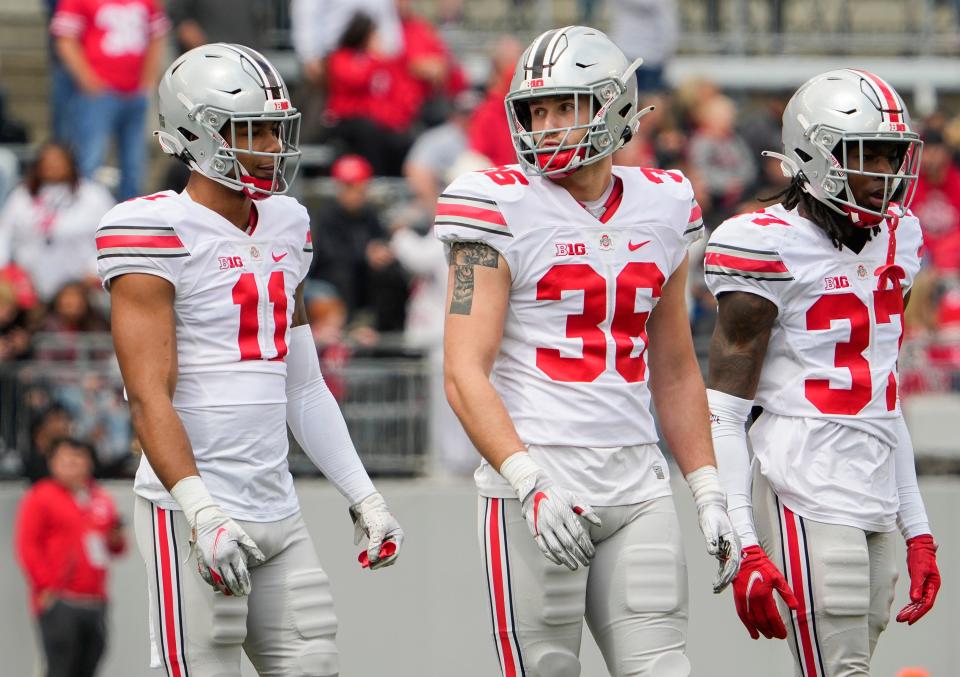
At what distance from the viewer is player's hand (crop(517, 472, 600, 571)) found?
438 centimetres

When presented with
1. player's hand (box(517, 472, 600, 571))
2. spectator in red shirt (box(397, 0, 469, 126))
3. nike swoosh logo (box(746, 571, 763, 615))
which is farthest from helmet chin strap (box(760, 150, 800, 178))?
spectator in red shirt (box(397, 0, 469, 126))

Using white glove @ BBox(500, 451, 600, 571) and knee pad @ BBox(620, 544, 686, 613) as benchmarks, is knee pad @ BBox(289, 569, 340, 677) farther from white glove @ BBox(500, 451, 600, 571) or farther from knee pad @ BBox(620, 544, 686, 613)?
knee pad @ BBox(620, 544, 686, 613)

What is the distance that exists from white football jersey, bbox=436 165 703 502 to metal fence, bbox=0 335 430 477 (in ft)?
13.6

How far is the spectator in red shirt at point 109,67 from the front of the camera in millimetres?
10859

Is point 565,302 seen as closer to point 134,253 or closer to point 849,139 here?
point 849,139

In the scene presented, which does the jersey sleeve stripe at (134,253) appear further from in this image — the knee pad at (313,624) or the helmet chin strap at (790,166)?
the helmet chin strap at (790,166)

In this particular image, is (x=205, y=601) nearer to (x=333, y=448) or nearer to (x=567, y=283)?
(x=333, y=448)

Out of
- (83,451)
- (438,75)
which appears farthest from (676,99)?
(83,451)

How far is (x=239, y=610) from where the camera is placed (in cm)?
457

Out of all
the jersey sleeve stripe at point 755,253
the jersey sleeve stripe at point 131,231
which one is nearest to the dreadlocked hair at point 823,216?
the jersey sleeve stripe at point 755,253

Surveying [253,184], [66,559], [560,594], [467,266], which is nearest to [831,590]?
Result: [560,594]

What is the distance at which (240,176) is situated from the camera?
15.4ft

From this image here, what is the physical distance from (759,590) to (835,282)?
862 millimetres

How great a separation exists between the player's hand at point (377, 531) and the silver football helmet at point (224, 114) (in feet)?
2.88
